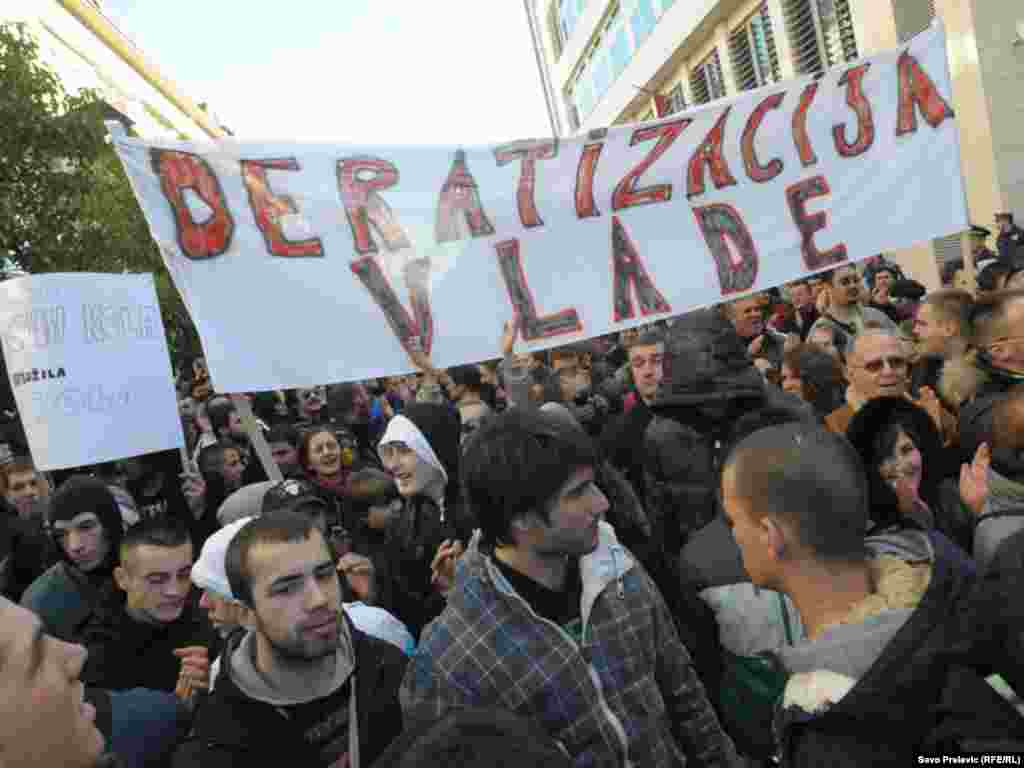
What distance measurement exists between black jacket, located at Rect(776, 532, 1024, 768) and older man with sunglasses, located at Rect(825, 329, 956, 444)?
206 centimetres

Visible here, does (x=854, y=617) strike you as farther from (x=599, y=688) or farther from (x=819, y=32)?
(x=819, y=32)

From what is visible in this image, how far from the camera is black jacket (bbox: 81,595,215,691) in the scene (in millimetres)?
2676

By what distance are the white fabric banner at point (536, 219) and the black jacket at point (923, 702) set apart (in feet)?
8.99

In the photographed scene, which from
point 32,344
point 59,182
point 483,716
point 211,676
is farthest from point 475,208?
point 59,182

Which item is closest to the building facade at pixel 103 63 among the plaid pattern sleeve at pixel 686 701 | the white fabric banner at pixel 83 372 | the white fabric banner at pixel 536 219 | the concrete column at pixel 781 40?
the concrete column at pixel 781 40

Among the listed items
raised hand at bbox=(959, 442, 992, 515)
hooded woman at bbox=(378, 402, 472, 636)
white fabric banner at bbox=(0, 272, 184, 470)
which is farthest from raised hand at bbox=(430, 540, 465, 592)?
white fabric banner at bbox=(0, 272, 184, 470)

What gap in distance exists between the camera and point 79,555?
327 cm

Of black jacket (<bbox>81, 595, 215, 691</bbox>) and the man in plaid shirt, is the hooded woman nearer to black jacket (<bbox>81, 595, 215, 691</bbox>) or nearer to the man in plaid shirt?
black jacket (<bbox>81, 595, 215, 691</bbox>)

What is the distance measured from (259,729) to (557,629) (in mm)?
713

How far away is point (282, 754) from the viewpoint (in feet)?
6.14

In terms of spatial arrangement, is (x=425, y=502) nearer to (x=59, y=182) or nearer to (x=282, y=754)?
(x=282, y=754)

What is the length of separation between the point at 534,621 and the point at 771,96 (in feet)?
11.3

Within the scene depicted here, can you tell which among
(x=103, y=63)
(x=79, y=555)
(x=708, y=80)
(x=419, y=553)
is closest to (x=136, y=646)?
(x=79, y=555)

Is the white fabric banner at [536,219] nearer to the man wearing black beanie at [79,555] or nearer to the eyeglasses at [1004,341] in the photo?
the man wearing black beanie at [79,555]
